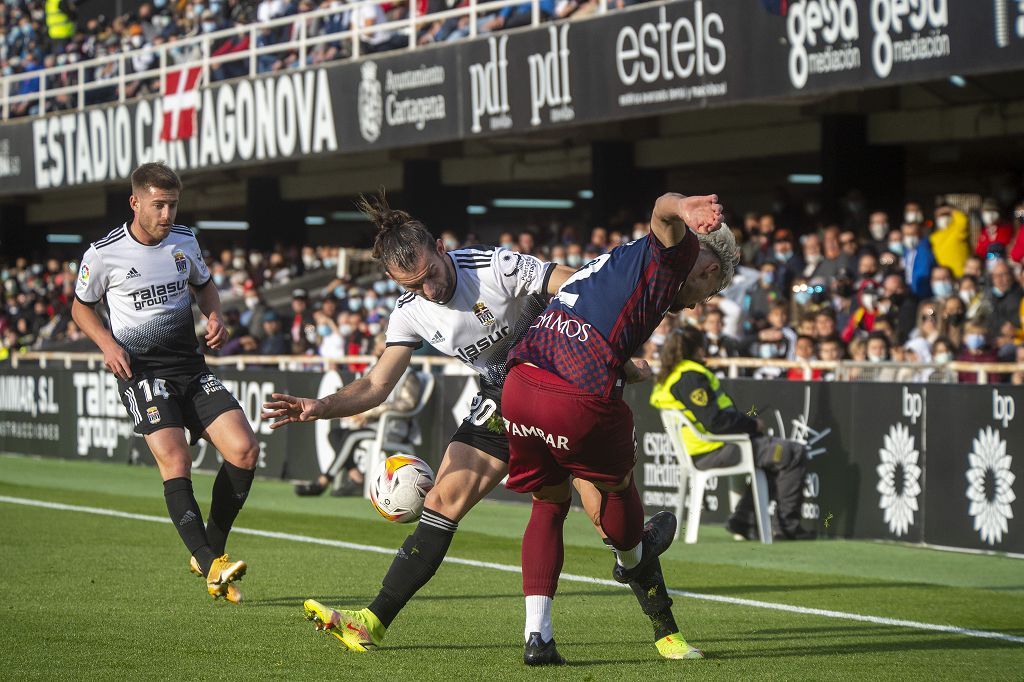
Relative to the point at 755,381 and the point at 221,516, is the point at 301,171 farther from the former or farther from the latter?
the point at 221,516

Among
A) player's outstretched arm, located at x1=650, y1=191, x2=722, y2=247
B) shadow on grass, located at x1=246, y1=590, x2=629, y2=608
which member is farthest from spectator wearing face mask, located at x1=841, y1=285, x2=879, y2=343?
player's outstretched arm, located at x1=650, y1=191, x2=722, y2=247

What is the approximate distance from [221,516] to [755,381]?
20.0ft

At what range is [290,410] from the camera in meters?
6.09

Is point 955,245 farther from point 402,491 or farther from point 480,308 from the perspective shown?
point 480,308

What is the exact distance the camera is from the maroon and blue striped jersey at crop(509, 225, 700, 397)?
5.97m

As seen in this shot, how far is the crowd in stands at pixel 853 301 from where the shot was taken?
558 inches

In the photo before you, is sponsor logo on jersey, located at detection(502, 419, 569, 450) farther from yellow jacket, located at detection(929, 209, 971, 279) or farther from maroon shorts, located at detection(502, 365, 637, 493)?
yellow jacket, located at detection(929, 209, 971, 279)

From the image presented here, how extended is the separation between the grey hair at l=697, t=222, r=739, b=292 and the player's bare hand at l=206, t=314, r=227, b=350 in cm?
319

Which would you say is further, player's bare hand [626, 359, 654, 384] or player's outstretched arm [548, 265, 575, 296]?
player's outstretched arm [548, 265, 575, 296]

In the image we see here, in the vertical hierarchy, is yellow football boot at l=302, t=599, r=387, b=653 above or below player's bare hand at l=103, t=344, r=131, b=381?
below

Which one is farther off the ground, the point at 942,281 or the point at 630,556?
the point at 942,281

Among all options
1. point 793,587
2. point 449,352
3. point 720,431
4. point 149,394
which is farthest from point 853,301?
point 449,352

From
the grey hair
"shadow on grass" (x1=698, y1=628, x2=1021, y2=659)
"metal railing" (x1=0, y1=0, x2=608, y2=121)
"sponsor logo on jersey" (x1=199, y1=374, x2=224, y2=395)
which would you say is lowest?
"shadow on grass" (x1=698, y1=628, x2=1021, y2=659)

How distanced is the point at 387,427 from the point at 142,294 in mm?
7737
